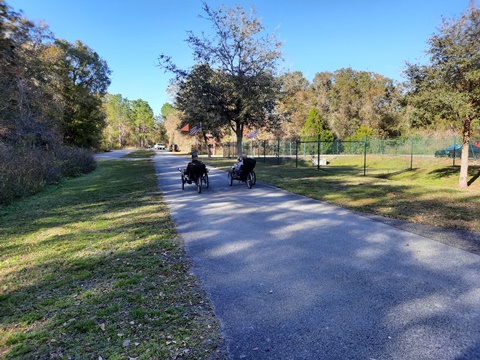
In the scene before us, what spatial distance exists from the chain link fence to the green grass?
19286 millimetres

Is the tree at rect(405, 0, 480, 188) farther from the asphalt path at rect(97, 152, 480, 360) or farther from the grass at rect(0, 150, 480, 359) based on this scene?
the asphalt path at rect(97, 152, 480, 360)

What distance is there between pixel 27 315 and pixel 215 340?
2023 mm

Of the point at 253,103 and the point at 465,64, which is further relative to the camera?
the point at 253,103

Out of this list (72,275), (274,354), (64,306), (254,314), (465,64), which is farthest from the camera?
(465,64)

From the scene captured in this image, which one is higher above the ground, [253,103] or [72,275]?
[253,103]

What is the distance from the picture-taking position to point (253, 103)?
64.4 ft

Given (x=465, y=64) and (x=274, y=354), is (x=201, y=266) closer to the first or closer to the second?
(x=274, y=354)

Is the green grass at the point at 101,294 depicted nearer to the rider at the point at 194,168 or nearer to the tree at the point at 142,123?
the rider at the point at 194,168

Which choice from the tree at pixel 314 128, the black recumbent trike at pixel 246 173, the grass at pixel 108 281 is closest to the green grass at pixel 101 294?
the grass at pixel 108 281

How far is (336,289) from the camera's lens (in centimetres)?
367

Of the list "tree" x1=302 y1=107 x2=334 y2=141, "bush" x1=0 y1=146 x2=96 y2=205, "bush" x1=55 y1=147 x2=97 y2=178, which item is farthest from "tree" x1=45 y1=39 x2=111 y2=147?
"tree" x1=302 y1=107 x2=334 y2=141

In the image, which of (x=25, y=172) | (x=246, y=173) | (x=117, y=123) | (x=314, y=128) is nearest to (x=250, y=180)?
(x=246, y=173)

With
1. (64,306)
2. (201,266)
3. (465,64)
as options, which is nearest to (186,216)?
(201,266)

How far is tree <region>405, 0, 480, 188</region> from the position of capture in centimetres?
1277
